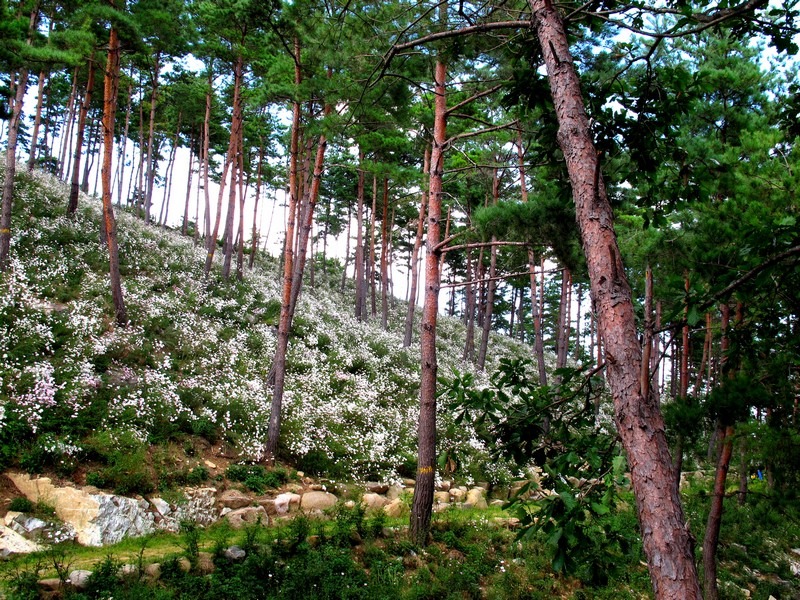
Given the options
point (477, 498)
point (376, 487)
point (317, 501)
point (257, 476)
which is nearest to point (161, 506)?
point (257, 476)

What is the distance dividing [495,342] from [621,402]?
33.5m

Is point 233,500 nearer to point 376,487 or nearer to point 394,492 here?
point 376,487

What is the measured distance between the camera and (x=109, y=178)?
1278 centimetres

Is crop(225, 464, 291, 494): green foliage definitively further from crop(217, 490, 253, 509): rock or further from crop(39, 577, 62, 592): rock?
crop(39, 577, 62, 592): rock

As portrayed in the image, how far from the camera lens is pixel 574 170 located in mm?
3223

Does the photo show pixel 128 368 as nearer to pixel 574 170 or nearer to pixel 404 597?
pixel 404 597

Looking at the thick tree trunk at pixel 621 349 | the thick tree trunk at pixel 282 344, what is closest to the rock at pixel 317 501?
the thick tree trunk at pixel 282 344

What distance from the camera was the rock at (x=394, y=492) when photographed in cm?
1034

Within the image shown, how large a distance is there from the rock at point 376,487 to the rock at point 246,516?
269cm

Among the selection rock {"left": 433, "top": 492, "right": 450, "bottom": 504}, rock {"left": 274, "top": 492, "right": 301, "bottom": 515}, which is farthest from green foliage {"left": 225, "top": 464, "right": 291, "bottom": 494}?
rock {"left": 433, "top": 492, "right": 450, "bottom": 504}

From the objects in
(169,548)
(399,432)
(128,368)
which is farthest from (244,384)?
(169,548)

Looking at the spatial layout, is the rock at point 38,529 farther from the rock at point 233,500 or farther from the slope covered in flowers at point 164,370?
the rock at point 233,500

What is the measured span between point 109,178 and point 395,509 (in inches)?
462

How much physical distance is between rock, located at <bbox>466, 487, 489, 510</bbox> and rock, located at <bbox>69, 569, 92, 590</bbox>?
25.9 ft
